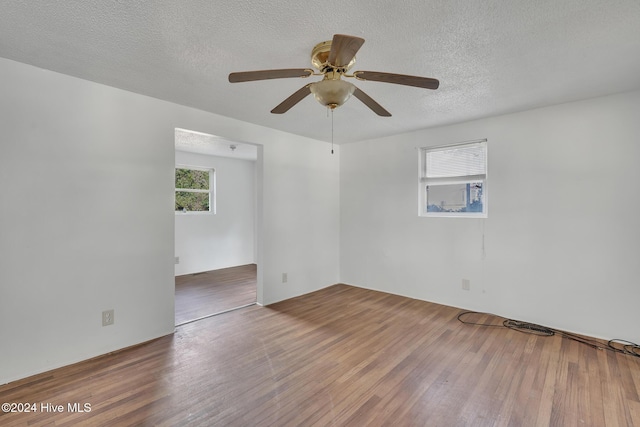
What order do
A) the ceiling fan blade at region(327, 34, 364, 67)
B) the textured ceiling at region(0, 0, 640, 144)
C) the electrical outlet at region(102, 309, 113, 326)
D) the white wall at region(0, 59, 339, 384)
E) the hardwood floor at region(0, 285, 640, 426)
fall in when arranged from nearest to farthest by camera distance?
the ceiling fan blade at region(327, 34, 364, 67)
the textured ceiling at region(0, 0, 640, 144)
the hardwood floor at region(0, 285, 640, 426)
the white wall at region(0, 59, 339, 384)
the electrical outlet at region(102, 309, 113, 326)

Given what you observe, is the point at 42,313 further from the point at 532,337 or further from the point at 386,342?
the point at 532,337

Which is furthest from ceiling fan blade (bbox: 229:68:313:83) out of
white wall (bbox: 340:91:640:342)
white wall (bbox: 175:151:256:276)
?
white wall (bbox: 175:151:256:276)

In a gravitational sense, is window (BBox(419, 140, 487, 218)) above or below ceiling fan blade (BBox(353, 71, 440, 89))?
below

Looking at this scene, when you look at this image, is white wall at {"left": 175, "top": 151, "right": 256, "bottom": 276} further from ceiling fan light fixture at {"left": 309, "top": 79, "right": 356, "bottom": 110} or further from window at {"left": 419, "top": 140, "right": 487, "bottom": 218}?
ceiling fan light fixture at {"left": 309, "top": 79, "right": 356, "bottom": 110}

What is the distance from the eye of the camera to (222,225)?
6117 millimetres

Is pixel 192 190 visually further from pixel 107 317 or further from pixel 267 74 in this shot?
pixel 267 74

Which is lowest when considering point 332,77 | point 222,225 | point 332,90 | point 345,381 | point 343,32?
point 345,381

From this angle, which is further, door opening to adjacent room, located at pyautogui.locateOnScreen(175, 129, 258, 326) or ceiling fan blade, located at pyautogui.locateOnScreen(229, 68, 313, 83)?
door opening to adjacent room, located at pyautogui.locateOnScreen(175, 129, 258, 326)

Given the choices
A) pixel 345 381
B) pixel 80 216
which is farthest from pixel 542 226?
pixel 80 216

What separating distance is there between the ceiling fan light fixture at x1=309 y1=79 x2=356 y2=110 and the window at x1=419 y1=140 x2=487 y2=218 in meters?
2.60

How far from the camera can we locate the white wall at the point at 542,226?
8.77ft

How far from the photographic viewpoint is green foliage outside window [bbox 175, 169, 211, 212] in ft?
18.2

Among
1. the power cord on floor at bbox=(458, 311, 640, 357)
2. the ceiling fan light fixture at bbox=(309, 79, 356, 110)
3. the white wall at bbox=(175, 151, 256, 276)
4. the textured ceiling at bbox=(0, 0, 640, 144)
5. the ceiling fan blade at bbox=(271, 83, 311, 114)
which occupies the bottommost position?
the power cord on floor at bbox=(458, 311, 640, 357)

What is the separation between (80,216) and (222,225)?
3.73 metres
